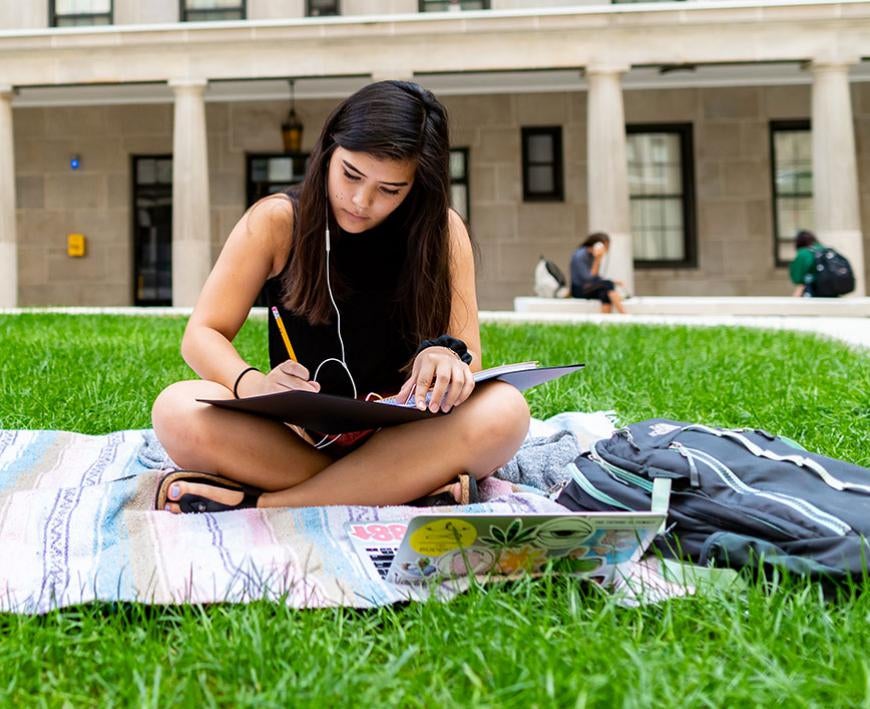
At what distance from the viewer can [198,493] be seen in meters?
2.62

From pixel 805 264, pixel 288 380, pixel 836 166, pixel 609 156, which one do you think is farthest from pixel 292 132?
pixel 288 380

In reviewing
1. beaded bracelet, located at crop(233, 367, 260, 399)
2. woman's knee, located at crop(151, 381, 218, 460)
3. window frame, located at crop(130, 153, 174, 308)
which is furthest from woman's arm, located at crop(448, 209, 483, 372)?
window frame, located at crop(130, 153, 174, 308)

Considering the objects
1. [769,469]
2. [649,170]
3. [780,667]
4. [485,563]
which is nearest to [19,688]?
[485,563]

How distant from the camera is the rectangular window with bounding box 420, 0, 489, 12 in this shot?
17031 mm

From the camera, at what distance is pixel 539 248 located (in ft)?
58.8

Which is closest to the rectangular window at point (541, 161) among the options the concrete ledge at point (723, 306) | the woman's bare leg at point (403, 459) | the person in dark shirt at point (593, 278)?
the person in dark shirt at point (593, 278)

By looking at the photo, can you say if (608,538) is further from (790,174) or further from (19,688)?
(790,174)

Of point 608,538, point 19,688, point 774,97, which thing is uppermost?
point 774,97

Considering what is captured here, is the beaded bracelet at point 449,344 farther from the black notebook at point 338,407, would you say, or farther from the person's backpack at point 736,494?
the person's backpack at point 736,494

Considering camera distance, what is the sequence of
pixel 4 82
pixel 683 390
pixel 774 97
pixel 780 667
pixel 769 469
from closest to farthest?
pixel 780 667
pixel 769 469
pixel 683 390
pixel 4 82
pixel 774 97

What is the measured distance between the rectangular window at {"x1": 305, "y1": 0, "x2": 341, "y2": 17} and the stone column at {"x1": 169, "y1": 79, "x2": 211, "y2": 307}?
2757mm

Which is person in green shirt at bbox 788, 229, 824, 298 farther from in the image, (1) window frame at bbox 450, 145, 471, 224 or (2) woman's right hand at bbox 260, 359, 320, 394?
(2) woman's right hand at bbox 260, 359, 320, 394

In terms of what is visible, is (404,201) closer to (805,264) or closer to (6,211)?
(805,264)

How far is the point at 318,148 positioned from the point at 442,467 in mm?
995
